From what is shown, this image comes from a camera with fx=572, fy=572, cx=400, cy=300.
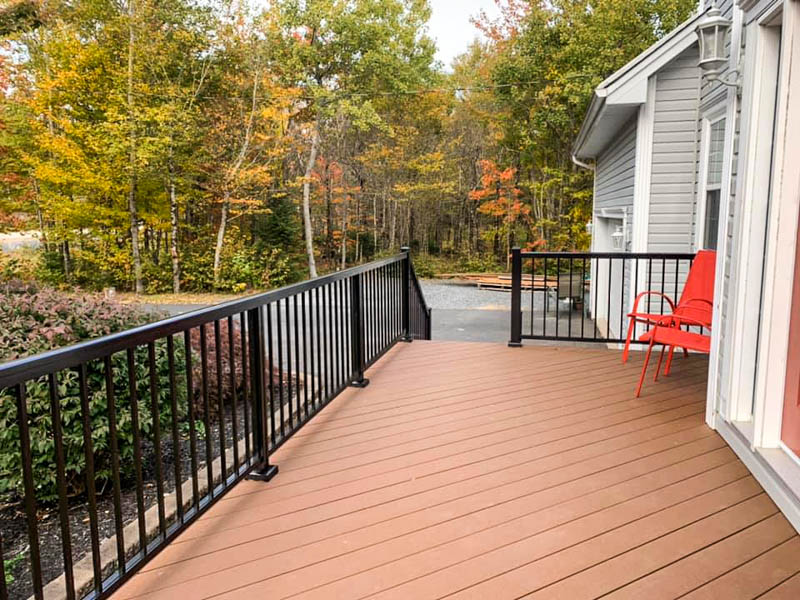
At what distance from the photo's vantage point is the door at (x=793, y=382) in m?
2.33

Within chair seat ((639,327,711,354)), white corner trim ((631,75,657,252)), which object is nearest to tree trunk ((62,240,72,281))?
white corner trim ((631,75,657,252))

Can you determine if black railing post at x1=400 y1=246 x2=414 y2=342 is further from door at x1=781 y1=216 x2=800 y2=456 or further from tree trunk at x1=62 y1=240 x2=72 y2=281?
tree trunk at x1=62 y1=240 x2=72 y2=281

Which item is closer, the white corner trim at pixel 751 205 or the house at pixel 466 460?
the house at pixel 466 460

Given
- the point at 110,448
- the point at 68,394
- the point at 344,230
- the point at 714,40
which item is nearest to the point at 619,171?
the point at 714,40

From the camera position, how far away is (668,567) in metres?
1.82

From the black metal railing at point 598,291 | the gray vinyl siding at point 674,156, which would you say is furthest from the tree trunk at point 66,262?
the gray vinyl siding at point 674,156

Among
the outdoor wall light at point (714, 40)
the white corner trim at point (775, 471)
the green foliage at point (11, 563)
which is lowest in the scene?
the green foliage at point (11, 563)

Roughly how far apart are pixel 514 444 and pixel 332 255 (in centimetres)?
1830

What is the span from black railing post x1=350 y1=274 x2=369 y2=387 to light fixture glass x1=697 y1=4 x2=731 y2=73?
8.25 ft

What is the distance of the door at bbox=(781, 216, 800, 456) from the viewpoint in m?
2.33

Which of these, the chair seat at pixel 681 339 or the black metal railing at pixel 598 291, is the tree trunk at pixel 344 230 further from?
the chair seat at pixel 681 339

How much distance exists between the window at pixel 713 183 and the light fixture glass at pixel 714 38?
148 centimetres

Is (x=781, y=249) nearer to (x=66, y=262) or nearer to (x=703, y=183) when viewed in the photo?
(x=703, y=183)

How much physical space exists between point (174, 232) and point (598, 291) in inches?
450
